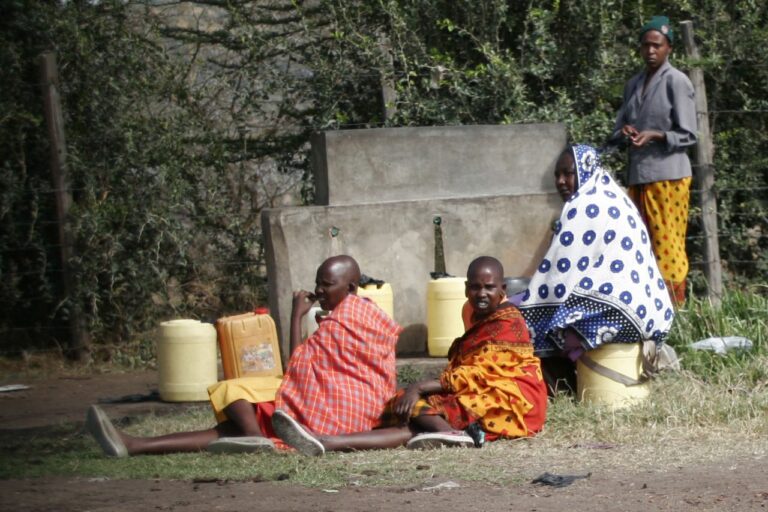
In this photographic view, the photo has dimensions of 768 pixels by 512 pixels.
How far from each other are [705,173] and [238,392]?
474 centimetres

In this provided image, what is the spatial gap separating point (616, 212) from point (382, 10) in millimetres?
4024

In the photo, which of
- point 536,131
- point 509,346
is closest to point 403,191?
point 536,131

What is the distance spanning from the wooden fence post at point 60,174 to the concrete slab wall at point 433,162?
221 centimetres

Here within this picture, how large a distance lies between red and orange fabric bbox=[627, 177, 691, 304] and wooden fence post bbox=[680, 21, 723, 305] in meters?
1.08

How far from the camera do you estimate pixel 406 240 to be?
27.3ft

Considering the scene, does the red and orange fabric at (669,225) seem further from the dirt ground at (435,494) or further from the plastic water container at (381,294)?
the dirt ground at (435,494)

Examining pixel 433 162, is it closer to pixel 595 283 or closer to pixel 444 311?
pixel 444 311

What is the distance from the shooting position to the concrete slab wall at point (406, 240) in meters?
8.07

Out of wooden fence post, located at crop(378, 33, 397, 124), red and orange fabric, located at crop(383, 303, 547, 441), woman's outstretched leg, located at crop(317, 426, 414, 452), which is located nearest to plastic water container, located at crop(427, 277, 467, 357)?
red and orange fabric, located at crop(383, 303, 547, 441)

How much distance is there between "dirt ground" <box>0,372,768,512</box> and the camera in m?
4.83

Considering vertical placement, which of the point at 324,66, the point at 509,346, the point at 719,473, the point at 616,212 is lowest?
the point at 719,473

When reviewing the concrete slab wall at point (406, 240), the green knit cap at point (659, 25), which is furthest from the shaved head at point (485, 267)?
the green knit cap at point (659, 25)

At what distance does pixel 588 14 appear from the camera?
10195 mm

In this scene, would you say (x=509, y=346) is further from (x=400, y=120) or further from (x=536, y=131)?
(x=400, y=120)
